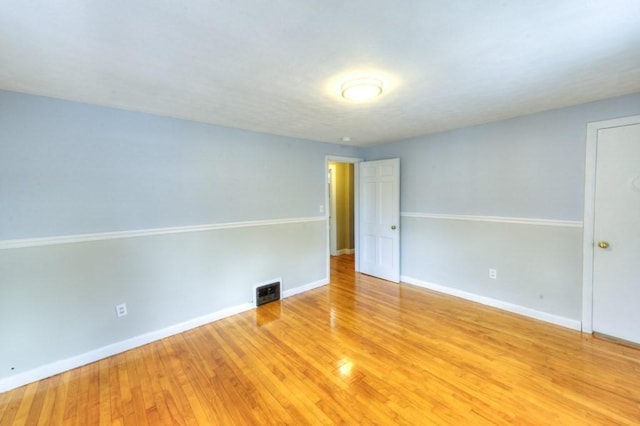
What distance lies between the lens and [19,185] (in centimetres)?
204

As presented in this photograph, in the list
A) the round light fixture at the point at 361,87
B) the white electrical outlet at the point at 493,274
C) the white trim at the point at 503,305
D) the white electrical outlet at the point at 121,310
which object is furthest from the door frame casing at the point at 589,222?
the white electrical outlet at the point at 121,310

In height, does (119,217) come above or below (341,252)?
above

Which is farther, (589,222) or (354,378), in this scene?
(589,222)

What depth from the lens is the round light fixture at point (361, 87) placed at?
1917mm

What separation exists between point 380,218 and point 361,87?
2.76m

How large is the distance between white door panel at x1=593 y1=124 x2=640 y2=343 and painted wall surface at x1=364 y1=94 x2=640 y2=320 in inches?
5.5

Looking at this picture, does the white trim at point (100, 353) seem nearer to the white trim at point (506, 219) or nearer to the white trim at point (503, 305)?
the white trim at point (503, 305)

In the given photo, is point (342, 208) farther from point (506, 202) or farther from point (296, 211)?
point (506, 202)

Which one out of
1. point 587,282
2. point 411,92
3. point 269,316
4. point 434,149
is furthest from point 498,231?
point 269,316

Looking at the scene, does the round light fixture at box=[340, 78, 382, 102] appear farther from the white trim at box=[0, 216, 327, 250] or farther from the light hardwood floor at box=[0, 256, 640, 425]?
the light hardwood floor at box=[0, 256, 640, 425]

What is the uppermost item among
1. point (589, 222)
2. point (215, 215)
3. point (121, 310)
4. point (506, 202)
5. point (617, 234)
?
point (506, 202)

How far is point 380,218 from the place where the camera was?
4398 mm

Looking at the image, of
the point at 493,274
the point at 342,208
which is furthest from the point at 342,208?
the point at 493,274

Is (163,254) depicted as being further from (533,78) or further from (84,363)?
(533,78)
